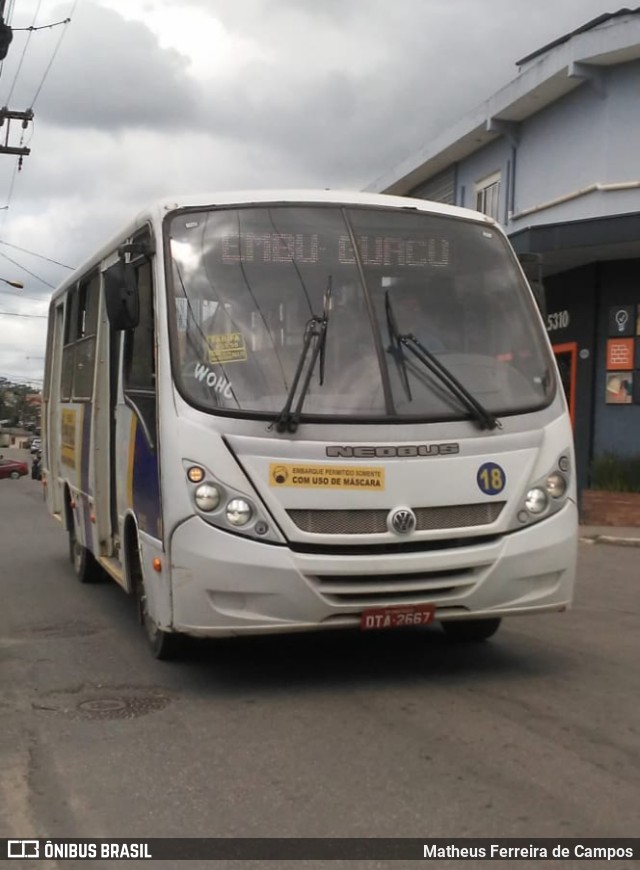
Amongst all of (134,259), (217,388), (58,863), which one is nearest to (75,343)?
(134,259)

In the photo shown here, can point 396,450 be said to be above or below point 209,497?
above

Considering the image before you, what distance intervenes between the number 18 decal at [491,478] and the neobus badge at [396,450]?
18 centimetres

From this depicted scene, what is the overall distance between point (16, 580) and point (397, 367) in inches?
245

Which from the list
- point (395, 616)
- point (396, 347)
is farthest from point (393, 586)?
point (396, 347)

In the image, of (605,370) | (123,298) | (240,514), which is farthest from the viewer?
(605,370)

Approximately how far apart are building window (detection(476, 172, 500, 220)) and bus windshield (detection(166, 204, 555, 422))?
13902 millimetres

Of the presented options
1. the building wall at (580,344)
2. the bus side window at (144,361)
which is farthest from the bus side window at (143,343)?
the building wall at (580,344)

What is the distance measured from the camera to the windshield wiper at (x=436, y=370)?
566cm

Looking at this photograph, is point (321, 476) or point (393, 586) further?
point (393, 586)

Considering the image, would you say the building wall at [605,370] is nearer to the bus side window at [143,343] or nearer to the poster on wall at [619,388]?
the poster on wall at [619,388]

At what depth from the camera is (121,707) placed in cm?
555

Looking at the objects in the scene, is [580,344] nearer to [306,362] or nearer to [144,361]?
[144,361]

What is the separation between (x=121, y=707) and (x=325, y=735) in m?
1.23

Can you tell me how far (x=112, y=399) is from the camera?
770 cm
